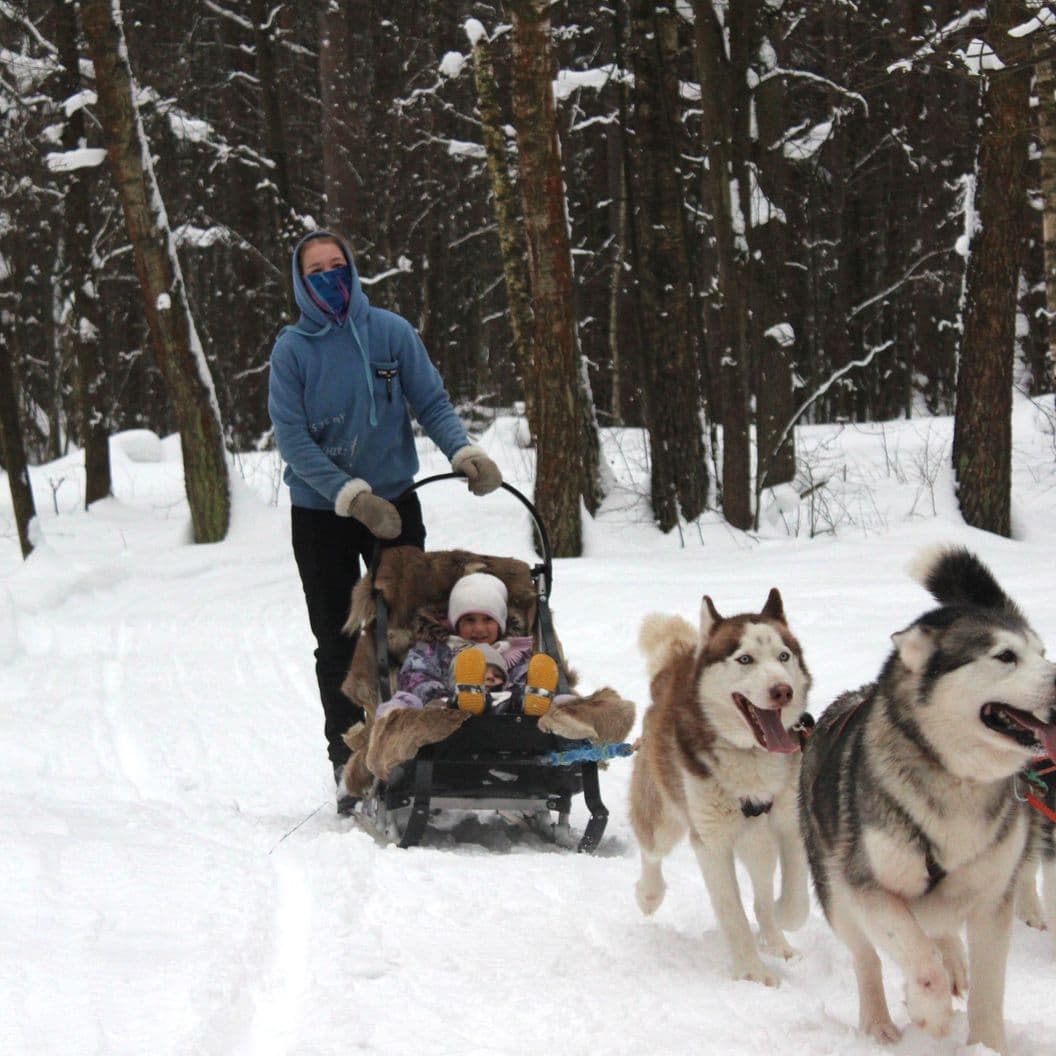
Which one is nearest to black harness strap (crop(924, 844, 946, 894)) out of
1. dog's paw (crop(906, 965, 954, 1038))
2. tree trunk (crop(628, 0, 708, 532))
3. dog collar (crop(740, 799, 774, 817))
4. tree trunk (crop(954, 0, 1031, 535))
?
dog's paw (crop(906, 965, 954, 1038))

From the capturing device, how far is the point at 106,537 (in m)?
14.8

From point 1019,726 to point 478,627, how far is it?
10.2 feet

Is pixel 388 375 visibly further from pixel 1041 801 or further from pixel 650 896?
pixel 1041 801

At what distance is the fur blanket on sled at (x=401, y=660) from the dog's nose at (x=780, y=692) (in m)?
1.38

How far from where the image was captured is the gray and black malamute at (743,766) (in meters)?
3.80

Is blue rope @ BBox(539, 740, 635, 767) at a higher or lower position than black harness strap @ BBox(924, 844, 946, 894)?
lower

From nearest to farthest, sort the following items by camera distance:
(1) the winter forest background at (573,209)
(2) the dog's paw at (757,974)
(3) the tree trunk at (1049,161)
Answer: (2) the dog's paw at (757,974) → (3) the tree trunk at (1049,161) → (1) the winter forest background at (573,209)

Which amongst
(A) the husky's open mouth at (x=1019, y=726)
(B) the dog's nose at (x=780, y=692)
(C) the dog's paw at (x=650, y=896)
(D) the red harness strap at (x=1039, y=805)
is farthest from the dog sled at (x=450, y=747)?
(A) the husky's open mouth at (x=1019, y=726)

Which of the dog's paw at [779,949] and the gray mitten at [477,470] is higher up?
the gray mitten at [477,470]

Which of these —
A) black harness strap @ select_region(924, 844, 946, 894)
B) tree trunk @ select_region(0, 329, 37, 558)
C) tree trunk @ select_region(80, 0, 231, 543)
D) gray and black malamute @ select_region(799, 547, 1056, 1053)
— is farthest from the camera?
tree trunk @ select_region(0, 329, 37, 558)

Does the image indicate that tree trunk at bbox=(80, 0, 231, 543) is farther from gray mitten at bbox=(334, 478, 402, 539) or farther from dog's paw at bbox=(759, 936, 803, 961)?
dog's paw at bbox=(759, 936, 803, 961)

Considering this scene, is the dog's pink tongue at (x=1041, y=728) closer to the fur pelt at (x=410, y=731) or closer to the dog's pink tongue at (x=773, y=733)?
the dog's pink tongue at (x=773, y=733)

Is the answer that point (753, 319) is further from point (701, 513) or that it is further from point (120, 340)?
point (120, 340)

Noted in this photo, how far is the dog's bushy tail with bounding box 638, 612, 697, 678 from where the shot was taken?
4.52 meters
